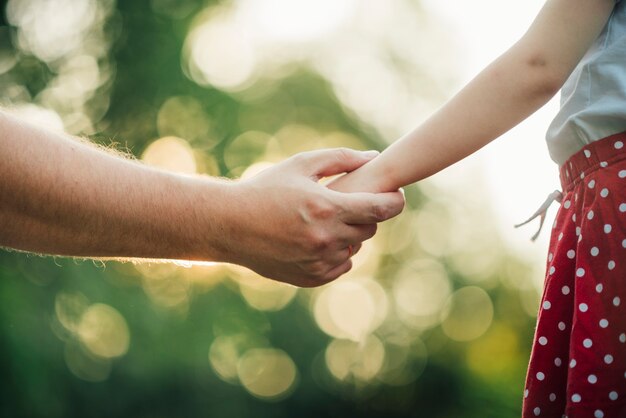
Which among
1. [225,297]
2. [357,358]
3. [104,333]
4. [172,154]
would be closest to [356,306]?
[357,358]

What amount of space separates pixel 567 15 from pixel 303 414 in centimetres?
1462

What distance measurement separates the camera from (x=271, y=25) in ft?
52.5

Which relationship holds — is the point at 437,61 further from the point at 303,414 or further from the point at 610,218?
the point at 610,218

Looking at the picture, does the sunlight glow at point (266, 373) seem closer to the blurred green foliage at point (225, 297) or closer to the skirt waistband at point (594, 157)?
the blurred green foliage at point (225, 297)

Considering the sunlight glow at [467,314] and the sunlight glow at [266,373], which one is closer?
the sunlight glow at [266,373]

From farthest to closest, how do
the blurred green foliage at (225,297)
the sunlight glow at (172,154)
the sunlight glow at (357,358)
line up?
the sunlight glow at (357,358) < the sunlight glow at (172,154) < the blurred green foliage at (225,297)

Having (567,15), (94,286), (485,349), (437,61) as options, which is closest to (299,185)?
(567,15)

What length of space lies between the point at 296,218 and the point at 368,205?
0.27m

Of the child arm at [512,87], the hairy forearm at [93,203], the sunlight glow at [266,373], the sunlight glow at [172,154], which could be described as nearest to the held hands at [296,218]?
the hairy forearm at [93,203]

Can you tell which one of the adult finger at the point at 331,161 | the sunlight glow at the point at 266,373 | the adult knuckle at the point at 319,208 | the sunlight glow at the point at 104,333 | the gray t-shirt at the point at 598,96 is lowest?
the gray t-shirt at the point at 598,96

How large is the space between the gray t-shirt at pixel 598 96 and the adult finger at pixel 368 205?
756mm

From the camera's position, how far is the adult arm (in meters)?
2.11

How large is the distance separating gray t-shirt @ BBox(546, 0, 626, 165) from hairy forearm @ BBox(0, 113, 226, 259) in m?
1.20

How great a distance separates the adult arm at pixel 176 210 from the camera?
6.91 ft
